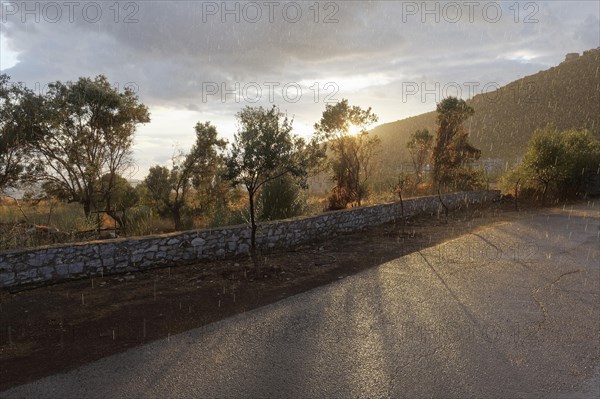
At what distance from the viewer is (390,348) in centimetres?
512

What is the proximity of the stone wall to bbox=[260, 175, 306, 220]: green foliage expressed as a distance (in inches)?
66.0

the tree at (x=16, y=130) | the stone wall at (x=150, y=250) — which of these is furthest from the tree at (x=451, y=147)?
the tree at (x=16, y=130)

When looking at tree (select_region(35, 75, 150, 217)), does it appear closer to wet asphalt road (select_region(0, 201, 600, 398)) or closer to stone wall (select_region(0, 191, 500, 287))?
stone wall (select_region(0, 191, 500, 287))

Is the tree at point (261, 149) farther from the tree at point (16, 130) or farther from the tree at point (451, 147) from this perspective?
the tree at point (451, 147)

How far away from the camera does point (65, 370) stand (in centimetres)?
462

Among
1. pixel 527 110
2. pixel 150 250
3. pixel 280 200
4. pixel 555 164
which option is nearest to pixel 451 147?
pixel 555 164

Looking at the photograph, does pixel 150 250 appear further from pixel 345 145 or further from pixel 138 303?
pixel 345 145

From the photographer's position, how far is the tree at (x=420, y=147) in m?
23.3

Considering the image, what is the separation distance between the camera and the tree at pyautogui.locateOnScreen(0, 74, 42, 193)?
11094 mm

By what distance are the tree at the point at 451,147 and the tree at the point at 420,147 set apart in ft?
3.09

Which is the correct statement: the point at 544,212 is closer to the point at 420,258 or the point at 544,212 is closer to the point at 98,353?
the point at 420,258

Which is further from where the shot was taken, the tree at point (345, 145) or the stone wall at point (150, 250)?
the tree at point (345, 145)

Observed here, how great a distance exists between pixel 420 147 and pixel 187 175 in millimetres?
14685

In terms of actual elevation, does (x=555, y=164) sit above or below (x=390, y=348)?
above
